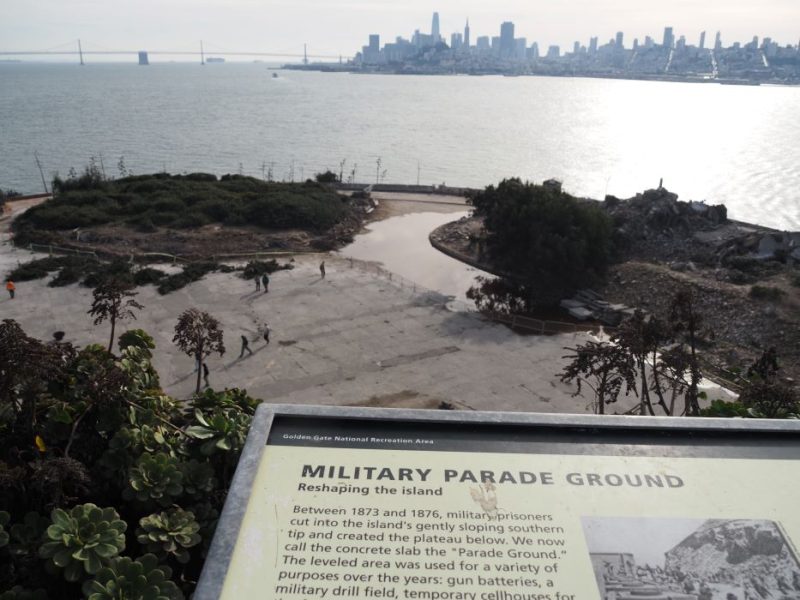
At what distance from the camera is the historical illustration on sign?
340 cm

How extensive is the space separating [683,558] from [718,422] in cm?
135

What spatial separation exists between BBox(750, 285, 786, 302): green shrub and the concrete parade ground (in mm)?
8500

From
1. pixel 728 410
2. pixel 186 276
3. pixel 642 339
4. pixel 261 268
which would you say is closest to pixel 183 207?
pixel 186 276

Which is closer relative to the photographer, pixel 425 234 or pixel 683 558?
pixel 683 558

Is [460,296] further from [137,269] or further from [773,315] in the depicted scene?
[137,269]

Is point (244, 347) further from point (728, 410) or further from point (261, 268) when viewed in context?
point (728, 410)

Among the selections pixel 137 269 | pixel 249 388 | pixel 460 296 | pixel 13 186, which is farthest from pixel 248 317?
pixel 13 186

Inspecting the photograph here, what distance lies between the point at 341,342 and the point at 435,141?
2967 inches

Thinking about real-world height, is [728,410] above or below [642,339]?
above

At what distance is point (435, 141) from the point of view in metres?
91.1

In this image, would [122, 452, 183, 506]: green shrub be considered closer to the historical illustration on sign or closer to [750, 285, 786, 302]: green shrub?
the historical illustration on sign

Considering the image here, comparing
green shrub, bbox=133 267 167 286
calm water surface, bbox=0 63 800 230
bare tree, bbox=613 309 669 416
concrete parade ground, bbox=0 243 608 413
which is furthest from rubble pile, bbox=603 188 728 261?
green shrub, bbox=133 267 167 286

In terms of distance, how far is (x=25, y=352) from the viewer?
504 centimetres

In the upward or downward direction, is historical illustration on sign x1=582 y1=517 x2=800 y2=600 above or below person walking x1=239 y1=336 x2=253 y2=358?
above
